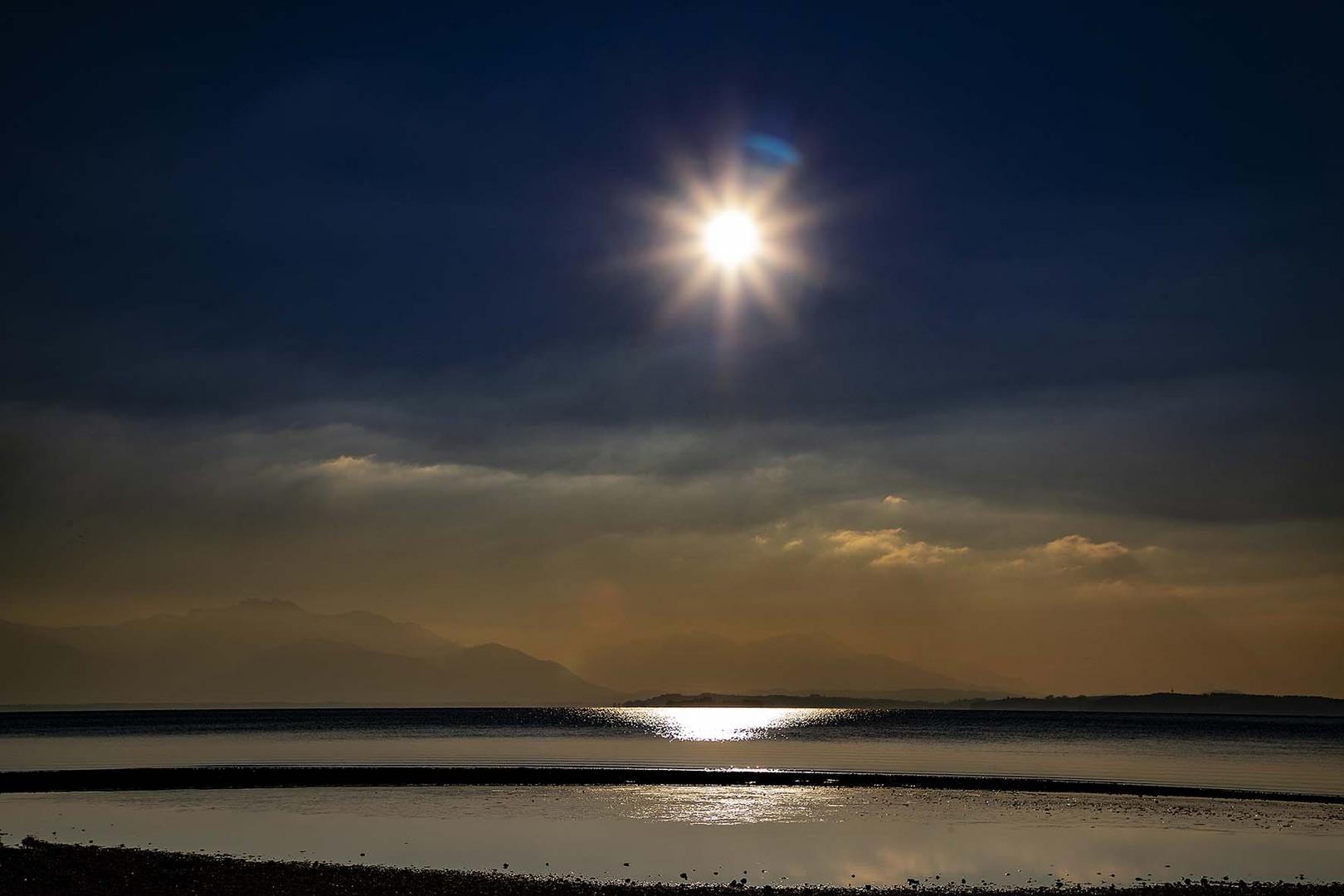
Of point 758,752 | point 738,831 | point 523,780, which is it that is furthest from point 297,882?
point 758,752

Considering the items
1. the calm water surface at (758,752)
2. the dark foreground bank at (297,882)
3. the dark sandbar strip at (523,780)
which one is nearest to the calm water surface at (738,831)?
the dark foreground bank at (297,882)

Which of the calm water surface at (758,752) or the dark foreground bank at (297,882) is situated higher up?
the calm water surface at (758,752)

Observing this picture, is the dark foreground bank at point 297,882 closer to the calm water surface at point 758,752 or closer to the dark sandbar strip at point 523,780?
the dark sandbar strip at point 523,780

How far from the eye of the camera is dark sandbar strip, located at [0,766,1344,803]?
7056cm

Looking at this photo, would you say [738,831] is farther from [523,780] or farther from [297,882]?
[523,780]

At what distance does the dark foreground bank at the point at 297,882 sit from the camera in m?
31.9

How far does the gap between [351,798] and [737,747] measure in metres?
75.9

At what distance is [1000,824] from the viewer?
2076 inches

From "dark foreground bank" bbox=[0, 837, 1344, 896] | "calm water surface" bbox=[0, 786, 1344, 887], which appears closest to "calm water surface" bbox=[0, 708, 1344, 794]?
"calm water surface" bbox=[0, 786, 1344, 887]

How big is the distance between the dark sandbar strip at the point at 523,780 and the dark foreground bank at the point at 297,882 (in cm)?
3580

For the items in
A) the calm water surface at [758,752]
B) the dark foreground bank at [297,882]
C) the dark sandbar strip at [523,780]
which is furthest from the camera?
the calm water surface at [758,752]

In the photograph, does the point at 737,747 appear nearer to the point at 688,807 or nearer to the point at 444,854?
the point at 688,807

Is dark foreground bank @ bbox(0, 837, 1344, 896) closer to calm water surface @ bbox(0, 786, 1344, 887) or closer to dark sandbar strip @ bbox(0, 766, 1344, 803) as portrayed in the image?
calm water surface @ bbox(0, 786, 1344, 887)

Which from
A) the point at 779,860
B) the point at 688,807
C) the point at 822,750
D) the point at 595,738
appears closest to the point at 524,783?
the point at 688,807
